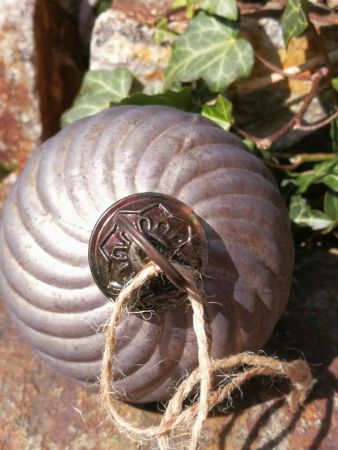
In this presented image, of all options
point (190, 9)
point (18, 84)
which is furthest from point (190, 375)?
point (18, 84)

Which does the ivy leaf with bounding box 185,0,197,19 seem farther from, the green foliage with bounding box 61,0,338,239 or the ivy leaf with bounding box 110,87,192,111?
the ivy leaf with bounding box 110,87,192,111

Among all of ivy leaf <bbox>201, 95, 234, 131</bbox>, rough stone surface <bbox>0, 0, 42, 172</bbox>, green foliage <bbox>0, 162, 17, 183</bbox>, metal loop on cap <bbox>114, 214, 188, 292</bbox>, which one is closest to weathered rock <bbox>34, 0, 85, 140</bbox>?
rough stone surface <bbox>0, 0, 42, 172</bbox>

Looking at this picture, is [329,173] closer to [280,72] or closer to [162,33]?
[280,72]

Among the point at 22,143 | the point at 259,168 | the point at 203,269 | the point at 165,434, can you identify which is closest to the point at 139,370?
the point at 165,434

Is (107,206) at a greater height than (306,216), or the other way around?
(107,206)

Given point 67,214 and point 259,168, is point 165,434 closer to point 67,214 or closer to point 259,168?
point 67,214

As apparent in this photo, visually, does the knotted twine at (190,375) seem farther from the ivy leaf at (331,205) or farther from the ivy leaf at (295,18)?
the ivy leaf at (295,18)
